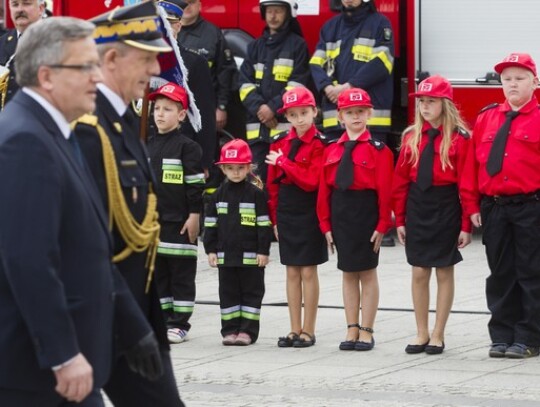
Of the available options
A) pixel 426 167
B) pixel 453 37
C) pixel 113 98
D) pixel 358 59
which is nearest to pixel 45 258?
pixel 113 98

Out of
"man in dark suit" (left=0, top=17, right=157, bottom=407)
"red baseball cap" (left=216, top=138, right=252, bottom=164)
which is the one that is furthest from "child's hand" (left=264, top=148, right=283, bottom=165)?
"man in dark suit" (left=0, top=17, right=157, bottom=407)

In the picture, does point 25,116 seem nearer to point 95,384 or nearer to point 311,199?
point 95,384

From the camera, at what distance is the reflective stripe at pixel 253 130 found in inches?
552

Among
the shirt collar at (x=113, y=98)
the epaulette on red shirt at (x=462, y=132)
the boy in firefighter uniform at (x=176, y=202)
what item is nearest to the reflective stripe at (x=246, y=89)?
the boy in firefighter uniform at (x=176, y=202)

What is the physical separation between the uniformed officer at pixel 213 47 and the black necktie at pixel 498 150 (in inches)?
209

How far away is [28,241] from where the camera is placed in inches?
165

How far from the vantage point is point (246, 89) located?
14.0 meters

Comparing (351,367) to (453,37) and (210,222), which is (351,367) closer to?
(210,222)

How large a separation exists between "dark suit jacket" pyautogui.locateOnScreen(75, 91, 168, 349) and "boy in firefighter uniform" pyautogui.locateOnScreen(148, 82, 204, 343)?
439cm

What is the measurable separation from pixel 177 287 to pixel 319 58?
4.57 metres

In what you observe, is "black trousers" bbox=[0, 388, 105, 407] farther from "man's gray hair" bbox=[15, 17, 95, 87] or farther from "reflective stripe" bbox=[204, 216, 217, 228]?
"reflective stripe" bbox=[204, 216, 217, 228]

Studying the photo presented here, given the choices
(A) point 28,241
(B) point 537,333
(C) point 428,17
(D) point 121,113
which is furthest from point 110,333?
(C) point 428,17

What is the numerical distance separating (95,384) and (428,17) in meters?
10.8

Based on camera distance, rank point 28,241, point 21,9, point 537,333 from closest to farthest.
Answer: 1. point 28,241
2. point 537,333
3. point 21,9
